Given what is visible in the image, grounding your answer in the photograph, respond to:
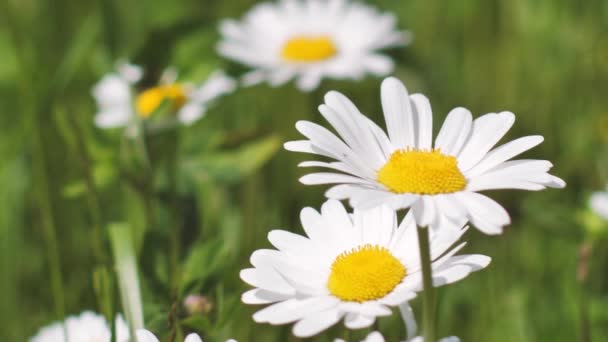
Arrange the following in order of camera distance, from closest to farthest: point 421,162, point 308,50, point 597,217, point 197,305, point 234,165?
point 421,162 < point 197,305 < point 597,217 < point 234,165 < point 308,50

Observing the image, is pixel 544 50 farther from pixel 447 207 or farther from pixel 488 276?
pixel 447 207

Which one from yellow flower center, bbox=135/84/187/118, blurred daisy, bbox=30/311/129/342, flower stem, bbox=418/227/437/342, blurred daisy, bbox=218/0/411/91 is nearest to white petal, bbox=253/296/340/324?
flower stem, bbox=418/227/437/342

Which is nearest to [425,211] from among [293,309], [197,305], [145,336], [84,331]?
[293,309]

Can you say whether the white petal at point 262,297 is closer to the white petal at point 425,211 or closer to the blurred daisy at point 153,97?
the white petal at point 425,211

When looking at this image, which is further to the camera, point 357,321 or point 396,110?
point 396,110

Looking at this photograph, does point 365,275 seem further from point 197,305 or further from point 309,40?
point 309,40

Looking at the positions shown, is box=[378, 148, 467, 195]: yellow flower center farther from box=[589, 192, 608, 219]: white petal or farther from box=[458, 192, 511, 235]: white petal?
box=[589, 192, 608, 219]: white petal
